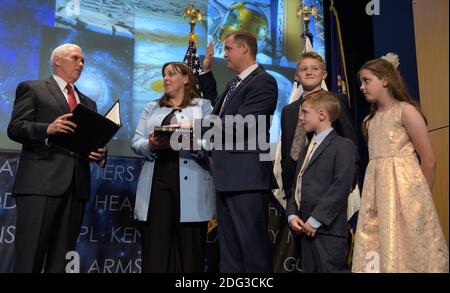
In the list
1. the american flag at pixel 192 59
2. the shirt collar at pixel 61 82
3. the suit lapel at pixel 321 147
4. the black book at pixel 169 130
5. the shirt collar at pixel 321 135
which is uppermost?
the american flag at pixel 192 59

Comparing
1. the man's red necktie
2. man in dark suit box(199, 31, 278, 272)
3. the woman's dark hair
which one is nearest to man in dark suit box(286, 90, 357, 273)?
man in dark suit box(199, 31, 278, 272)

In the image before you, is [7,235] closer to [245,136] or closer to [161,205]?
[161,205]

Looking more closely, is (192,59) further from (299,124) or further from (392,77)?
(392,77)

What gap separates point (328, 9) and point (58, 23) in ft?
9.29

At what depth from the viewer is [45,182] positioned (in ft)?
9.09

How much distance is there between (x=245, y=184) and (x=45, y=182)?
113cm

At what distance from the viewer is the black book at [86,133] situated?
274 centimetres

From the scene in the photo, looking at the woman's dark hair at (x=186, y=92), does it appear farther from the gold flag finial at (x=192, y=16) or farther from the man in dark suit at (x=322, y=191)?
the gold flag finial at (x=192, y=16)

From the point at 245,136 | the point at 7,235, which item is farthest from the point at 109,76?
the point at 245,136

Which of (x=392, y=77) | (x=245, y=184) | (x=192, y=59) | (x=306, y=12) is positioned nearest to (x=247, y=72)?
(x=245, y=184)

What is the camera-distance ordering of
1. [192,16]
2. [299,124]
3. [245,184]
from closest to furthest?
[245,184] → [299,124] → [192,16]

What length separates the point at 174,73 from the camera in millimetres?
3330

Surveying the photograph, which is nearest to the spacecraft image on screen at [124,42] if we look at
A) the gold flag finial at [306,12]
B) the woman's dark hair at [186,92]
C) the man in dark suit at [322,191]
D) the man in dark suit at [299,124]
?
the gold flag finial at [306,12]

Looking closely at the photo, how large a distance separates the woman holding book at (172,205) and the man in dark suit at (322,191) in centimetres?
59
